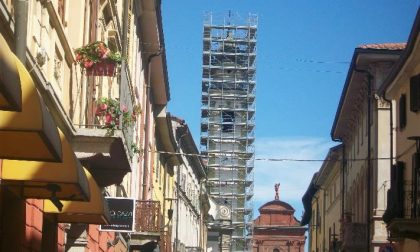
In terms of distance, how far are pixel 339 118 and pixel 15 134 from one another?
3825 centimetres

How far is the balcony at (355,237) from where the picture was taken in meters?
39.3

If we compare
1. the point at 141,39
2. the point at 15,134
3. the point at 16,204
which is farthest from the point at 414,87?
Result: the point at 15,134

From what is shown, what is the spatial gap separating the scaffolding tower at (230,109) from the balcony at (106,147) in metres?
96.6

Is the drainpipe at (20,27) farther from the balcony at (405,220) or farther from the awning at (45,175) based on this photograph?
the balcony at (405,220)

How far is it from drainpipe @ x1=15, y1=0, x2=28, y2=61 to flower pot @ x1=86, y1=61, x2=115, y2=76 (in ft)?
16.9

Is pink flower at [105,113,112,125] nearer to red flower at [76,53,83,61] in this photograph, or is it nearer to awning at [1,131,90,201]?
red flower at [76,53,83,61]

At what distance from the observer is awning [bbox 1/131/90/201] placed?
11.9 meters

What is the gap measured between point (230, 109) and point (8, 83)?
355 ft

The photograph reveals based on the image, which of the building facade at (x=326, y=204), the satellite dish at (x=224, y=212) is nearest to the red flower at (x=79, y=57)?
the building facade at (x=326, y=204)

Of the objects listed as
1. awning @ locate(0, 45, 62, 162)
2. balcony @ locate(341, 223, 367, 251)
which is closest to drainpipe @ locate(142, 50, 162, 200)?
balcony @ locate(341, 223, 367, 251)

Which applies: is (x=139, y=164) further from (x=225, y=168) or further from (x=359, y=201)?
(x=225, y=168)

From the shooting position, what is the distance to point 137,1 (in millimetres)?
31281

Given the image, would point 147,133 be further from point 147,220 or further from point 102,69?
point 102,69

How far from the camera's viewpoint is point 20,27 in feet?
35.6
